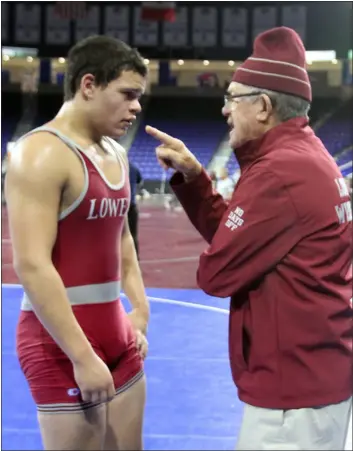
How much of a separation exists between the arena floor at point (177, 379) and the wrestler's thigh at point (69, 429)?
1.36ft

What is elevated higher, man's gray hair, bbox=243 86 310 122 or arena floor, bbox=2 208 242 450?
man's gray hair, bbox=243 86 310 122

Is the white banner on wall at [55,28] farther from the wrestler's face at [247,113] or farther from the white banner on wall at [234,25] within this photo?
the wrestler's face at [247,113]

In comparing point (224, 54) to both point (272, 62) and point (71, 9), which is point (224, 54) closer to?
point (71, 9)

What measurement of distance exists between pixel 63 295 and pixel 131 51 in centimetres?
42

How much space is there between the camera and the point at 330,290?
1.00 metres

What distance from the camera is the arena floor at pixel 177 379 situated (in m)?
1.97

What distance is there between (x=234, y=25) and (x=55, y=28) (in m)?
1.20

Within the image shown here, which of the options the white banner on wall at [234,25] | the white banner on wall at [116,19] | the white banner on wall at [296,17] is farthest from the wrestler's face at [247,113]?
the white banner on wall at [234,25]

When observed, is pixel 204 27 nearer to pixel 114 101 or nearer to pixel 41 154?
pixel 114 101

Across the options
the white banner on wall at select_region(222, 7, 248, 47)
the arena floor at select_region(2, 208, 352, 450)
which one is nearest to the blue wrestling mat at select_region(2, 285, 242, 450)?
the arena floor at select_region(2, 208, 352, 450)

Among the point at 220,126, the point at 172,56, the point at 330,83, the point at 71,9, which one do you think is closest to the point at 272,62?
the point at 71,9

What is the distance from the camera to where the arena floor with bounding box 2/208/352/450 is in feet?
6.47

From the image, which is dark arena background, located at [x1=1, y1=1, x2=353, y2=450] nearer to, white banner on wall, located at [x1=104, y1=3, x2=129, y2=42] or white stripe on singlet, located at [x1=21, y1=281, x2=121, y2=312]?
white banner on wall, located at [x1=104, y1=3, x2=129, y2=42]

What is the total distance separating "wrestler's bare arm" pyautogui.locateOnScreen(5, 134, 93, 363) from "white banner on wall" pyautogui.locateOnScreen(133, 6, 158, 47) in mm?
2276
